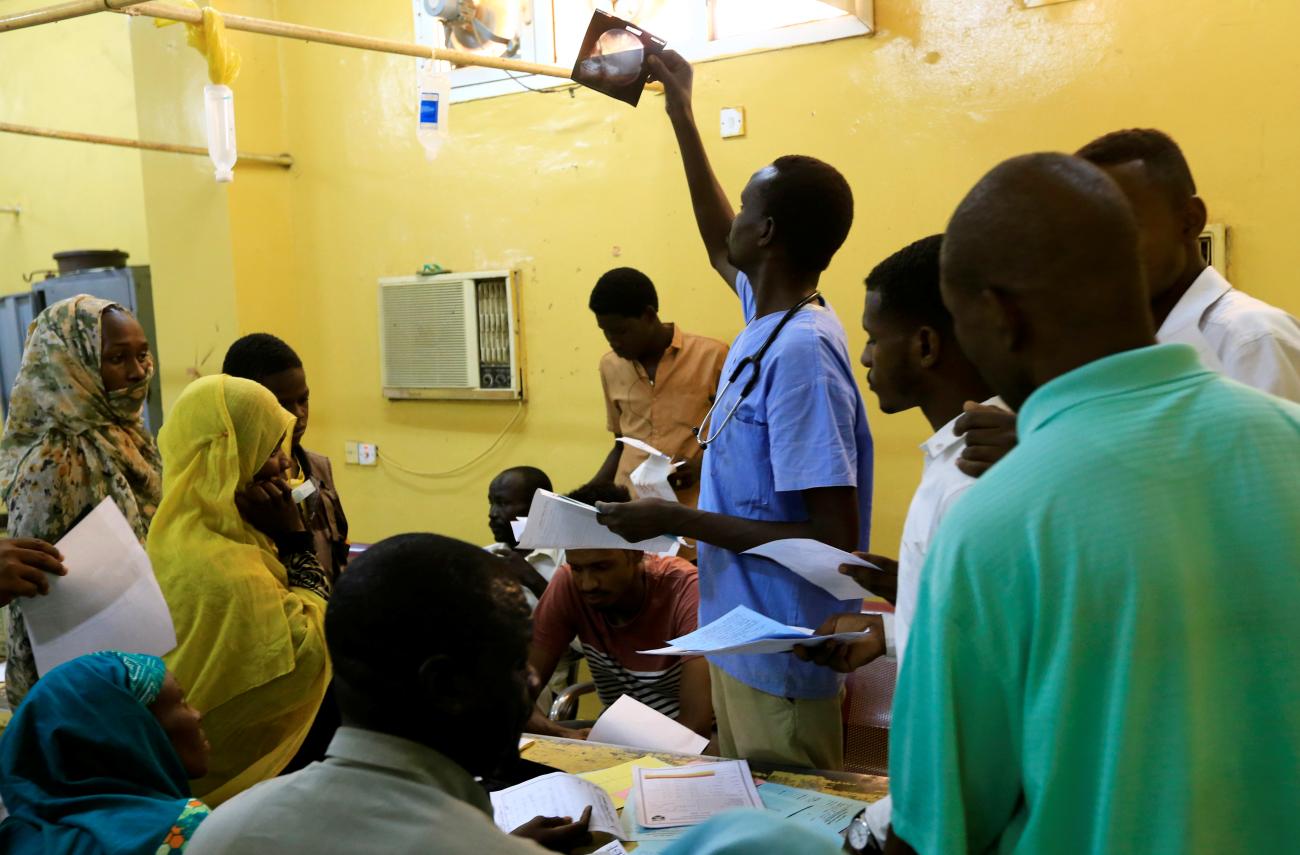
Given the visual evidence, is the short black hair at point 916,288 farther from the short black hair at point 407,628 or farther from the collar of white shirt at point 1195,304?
the short black hair at point 407,628

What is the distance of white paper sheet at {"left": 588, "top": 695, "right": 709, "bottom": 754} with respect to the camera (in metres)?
2.34

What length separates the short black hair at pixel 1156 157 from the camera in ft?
5.62

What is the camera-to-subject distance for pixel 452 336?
5.13 meters

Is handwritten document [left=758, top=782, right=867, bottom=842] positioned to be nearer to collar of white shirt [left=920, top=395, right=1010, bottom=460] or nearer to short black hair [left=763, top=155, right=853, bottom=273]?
collar of white shirt [left=920, top=395, right=1010, bottom=460]

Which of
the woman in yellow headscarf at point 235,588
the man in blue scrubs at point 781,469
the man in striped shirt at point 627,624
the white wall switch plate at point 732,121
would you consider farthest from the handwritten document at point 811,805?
the white wall switch plate at point 732,121

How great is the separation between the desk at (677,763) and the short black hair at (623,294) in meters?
2.00

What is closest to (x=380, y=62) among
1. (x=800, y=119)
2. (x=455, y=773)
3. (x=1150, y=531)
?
(x=800, y=119)

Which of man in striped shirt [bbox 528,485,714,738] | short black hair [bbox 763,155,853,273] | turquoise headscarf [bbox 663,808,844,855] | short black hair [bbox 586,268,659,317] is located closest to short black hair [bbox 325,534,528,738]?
turquoise headscarf [bbox 663,808,844,855]

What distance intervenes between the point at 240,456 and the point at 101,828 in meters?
0.92

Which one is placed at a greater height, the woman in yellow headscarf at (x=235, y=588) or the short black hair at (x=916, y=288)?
the short black hair at (x=916, y=288)

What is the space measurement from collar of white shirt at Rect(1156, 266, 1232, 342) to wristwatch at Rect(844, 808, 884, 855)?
0.94 meters

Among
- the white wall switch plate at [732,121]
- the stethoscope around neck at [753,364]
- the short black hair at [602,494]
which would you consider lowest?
the short black hair at [602,494]

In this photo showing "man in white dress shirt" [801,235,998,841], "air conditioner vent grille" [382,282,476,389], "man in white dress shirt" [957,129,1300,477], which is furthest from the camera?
"air conditioner vent grille" [382,282,476,389]

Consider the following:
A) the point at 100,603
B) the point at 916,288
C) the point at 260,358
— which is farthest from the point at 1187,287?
the point at 260,358
